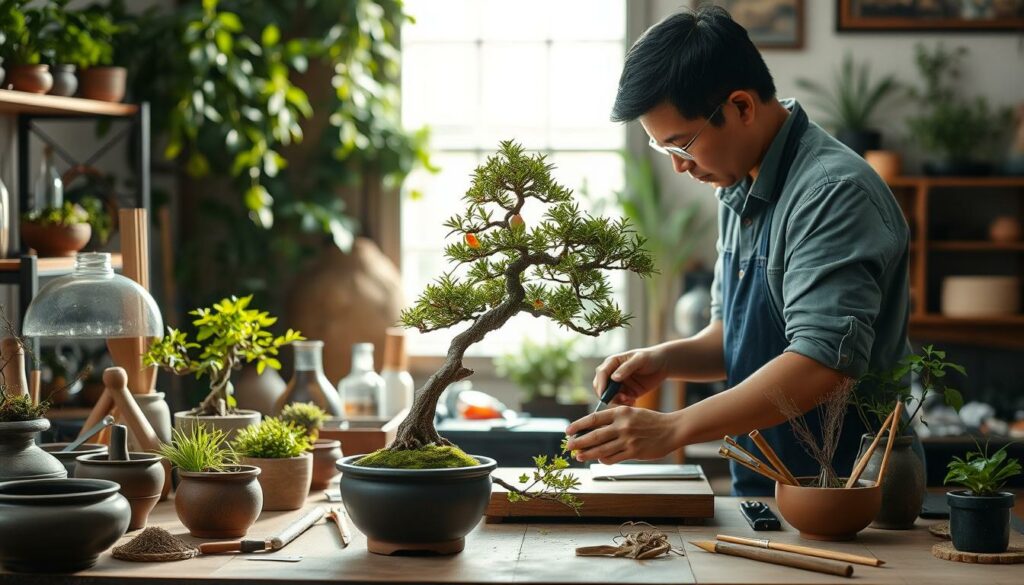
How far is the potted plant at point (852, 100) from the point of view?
18.5 ft

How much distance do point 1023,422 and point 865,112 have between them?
5.34ft

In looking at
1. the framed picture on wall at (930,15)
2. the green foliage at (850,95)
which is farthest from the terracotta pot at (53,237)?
the framed picture on wall at (930,15)

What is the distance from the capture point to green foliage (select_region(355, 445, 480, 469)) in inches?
68.9

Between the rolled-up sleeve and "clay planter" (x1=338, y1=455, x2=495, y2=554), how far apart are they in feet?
2.00

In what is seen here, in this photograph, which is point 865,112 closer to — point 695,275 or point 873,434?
point 695,275

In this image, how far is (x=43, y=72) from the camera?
10.3 ft

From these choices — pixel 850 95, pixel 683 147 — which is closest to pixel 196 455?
pixel 683 147

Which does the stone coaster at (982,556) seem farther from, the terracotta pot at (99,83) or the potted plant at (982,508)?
the terracotta pot at (99,83)

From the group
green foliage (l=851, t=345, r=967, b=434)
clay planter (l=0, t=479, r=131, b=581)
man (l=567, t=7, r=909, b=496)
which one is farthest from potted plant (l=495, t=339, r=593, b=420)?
clay planter (l=0, t=479, r=131, b=581)

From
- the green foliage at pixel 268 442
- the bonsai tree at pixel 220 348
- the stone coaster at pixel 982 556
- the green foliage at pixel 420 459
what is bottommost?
the stone coaster at pixel 982 556

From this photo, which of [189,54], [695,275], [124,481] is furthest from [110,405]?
[695,275]

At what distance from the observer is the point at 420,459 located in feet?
5.77

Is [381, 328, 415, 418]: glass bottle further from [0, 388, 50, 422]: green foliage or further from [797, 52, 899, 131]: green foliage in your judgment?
[797, 52, 899, 131]: green foliage

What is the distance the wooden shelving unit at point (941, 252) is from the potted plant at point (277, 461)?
414 cm
